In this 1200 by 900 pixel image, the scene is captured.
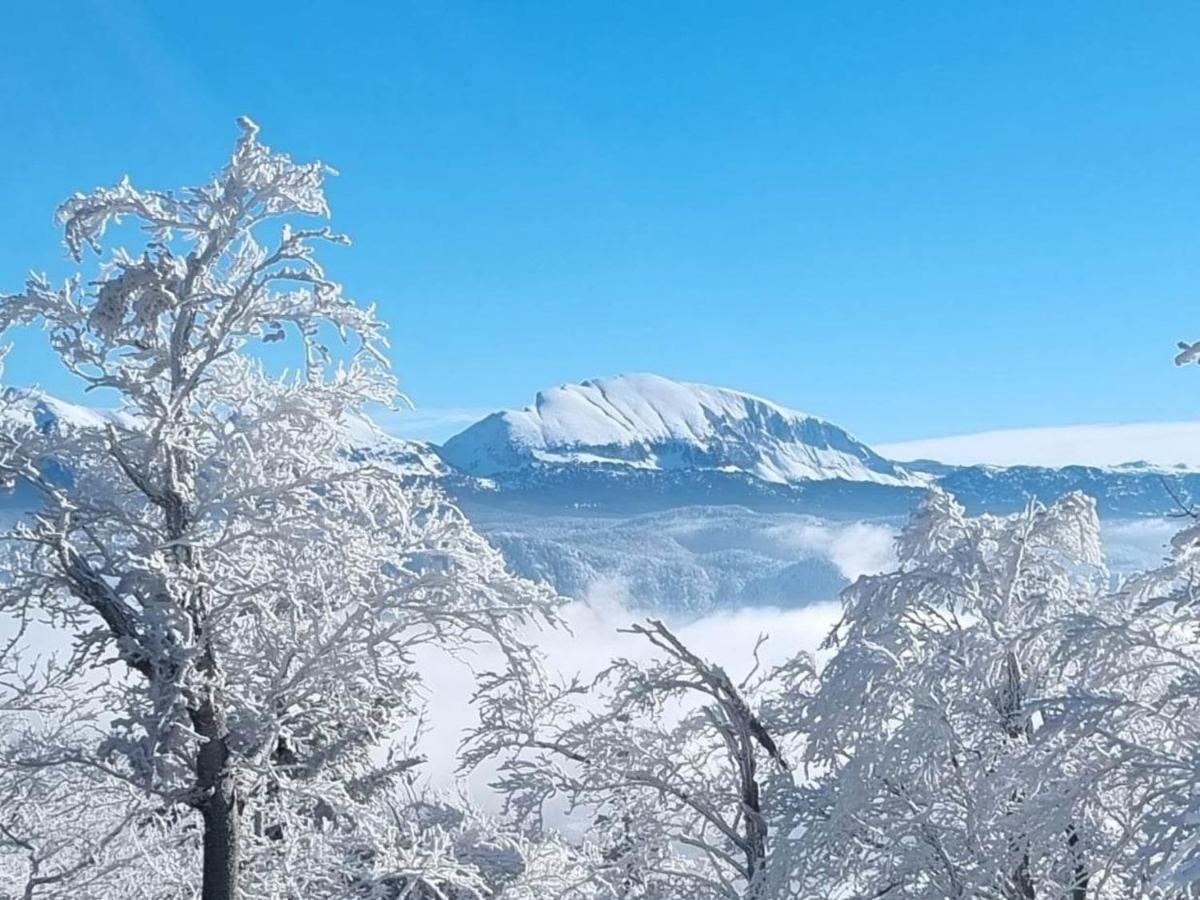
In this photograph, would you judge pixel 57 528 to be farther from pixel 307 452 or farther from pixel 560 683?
pixel 560 683

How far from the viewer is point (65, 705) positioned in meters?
11.7

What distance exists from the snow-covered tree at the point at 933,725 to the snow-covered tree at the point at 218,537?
3.54 metres

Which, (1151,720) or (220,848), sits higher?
(220,848)

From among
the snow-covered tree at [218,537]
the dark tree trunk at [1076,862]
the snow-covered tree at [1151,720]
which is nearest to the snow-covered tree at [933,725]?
the dark tree trunk at [1076,862]

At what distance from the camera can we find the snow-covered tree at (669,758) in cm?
1166

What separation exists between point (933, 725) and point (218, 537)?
21.7 feet

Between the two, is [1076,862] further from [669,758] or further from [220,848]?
[220,848]

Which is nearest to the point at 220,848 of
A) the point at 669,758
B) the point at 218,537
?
the point at 218,537

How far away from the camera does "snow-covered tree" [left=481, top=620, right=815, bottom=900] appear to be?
1166cm

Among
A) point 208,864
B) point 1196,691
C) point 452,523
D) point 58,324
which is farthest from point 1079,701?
point 58,324

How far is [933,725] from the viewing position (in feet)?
34.6

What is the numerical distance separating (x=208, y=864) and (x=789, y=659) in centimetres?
718

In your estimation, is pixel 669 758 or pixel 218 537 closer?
pixel 218 537

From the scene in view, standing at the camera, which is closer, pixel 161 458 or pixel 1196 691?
pixel 1196 691
